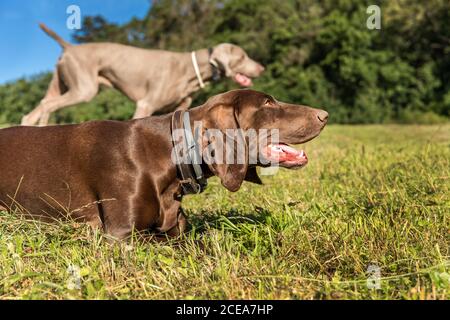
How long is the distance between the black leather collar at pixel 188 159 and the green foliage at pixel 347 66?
18382mm

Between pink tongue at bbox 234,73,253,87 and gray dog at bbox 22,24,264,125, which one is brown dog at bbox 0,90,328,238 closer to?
gray dog at bbox 22,24,264,125

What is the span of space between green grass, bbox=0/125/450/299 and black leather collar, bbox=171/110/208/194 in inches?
11.3

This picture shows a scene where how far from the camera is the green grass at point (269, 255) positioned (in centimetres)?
196

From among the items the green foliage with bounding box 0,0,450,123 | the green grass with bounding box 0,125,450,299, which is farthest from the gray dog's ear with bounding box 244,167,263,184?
the green foliage with bounding box 0,0,450,123

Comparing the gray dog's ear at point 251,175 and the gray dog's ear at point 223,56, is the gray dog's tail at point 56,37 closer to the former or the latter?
the gray dog's ear at point 223,56

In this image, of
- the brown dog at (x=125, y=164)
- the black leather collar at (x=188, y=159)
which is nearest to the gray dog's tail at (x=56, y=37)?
the brown dog at (x=125, y=164)

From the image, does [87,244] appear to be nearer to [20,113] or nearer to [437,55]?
[20,113]

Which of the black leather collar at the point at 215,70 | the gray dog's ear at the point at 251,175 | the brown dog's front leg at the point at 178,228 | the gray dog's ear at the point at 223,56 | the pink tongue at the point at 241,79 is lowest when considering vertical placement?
the brown dog's front leg at the point at 178,228

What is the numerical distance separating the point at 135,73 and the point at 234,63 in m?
1.61

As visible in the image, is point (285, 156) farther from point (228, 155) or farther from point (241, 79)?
point (241, 79)

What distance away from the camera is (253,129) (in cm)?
289

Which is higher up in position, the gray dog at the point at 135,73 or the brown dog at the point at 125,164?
the gray dog at the point at 135,73

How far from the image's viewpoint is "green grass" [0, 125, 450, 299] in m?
1.96

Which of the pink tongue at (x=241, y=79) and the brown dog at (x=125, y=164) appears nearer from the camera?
the brown dog at (x=125, y=164)
